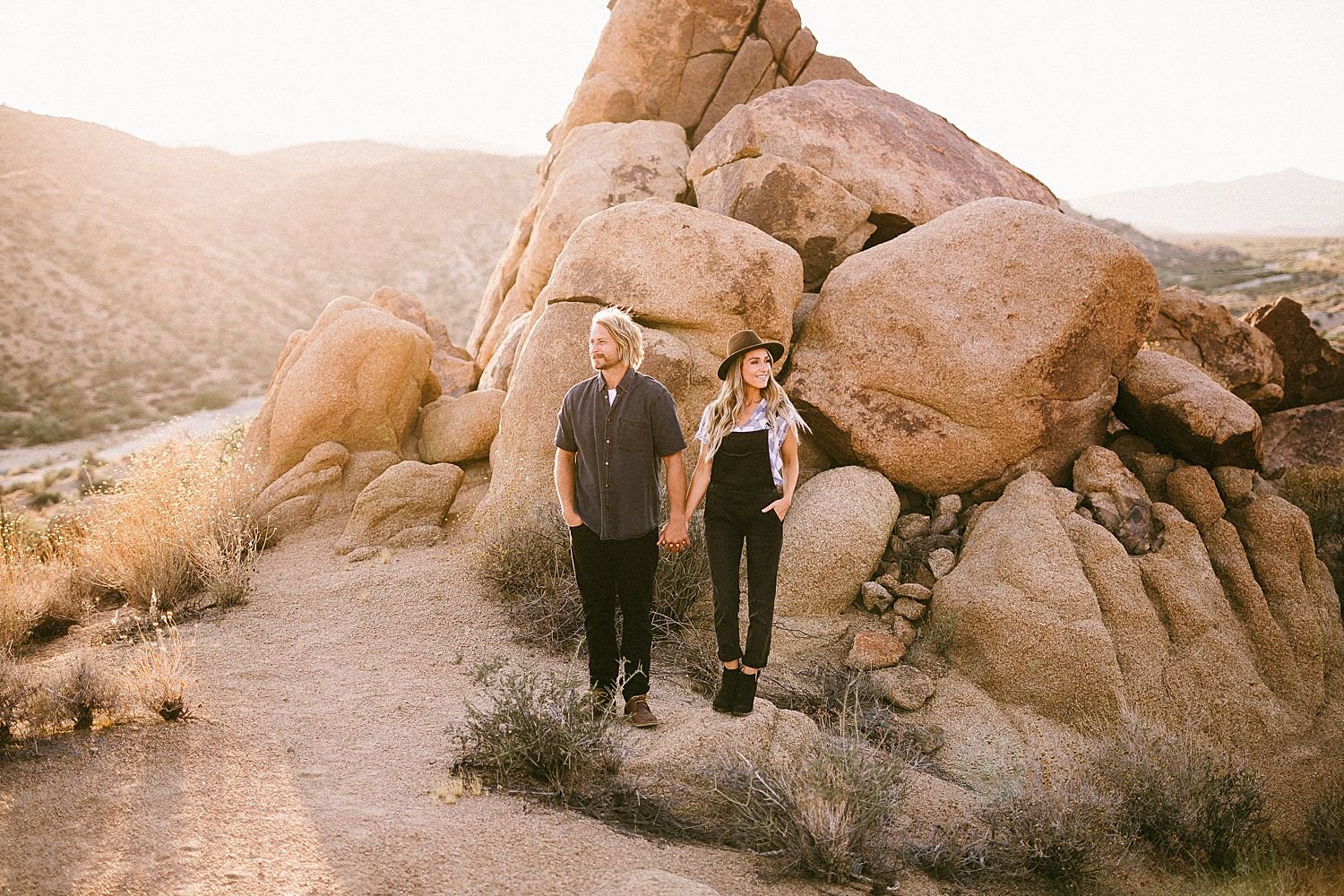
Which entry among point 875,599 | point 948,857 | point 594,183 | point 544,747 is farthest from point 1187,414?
point 594,183

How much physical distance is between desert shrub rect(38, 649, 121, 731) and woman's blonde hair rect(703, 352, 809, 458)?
345 centimetres

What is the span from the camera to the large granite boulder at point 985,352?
7.12 metres

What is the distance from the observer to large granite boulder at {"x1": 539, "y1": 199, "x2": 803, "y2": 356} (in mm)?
7508

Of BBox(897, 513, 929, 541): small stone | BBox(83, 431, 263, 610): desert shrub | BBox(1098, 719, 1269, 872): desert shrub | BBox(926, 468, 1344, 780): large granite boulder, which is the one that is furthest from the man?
BBox(83, 431, 263, 610): desert shrub

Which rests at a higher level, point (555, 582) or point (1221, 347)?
point (1221, 347)

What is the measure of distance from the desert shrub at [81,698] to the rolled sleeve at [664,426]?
10.5 ft

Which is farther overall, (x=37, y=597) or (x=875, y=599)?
(x=875, y=599)

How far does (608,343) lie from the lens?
4461 mm

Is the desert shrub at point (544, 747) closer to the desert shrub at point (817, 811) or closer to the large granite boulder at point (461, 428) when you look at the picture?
the desert shrub at point (817, 811)

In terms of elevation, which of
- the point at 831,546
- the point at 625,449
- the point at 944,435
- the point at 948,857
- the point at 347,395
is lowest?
the point at 948,857

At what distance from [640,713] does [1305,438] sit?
27.2 feet

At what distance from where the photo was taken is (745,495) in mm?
4668

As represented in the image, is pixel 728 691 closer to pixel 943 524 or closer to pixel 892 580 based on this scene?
pixel 892 580

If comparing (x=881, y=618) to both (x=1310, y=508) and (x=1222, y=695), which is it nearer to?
(x=1222, y=695)
